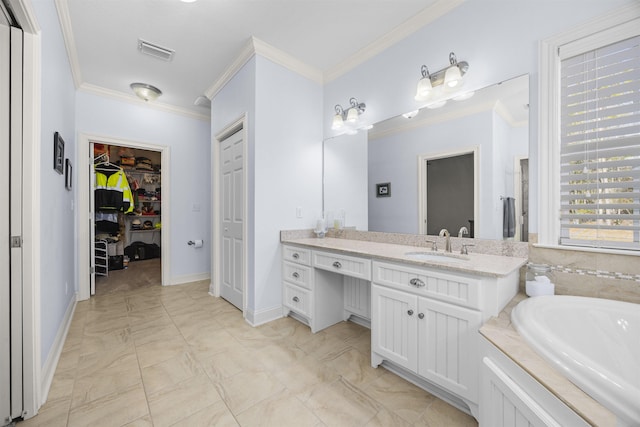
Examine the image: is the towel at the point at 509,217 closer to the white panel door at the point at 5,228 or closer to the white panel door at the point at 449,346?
the white panel door at the point at 449,346

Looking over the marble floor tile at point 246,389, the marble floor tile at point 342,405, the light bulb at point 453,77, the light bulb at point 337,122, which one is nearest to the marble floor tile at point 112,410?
the marble floor tile at point 246,389

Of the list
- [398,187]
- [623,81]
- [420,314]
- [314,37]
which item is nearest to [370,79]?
[314,37]

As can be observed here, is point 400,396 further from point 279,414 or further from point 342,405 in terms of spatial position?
point 279,414

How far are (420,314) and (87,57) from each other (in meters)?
3.80

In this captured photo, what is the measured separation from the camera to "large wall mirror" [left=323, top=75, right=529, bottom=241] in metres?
1.63

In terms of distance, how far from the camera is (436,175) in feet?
6.68

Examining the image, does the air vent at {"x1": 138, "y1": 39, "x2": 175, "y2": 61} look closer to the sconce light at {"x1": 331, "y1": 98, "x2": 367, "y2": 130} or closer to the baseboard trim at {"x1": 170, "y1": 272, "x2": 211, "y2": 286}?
the sconce light at {"x1": 331, "y1": 98, "x2": 367, "y2": 130}

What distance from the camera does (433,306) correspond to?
1415mm

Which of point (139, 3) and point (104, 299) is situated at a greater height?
point (139, 3)

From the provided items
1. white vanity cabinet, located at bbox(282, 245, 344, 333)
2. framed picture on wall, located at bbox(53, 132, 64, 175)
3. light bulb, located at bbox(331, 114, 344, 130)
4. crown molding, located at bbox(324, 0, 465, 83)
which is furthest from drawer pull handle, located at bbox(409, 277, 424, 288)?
framed picture on wall, located at bbox(53, 132, 64, 175)

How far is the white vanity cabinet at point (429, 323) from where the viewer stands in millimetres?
1283

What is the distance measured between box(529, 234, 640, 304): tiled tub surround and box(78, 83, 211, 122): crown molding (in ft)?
14.0

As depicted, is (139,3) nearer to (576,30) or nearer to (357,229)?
(357,229)

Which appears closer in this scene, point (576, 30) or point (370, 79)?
point (576, 30)
